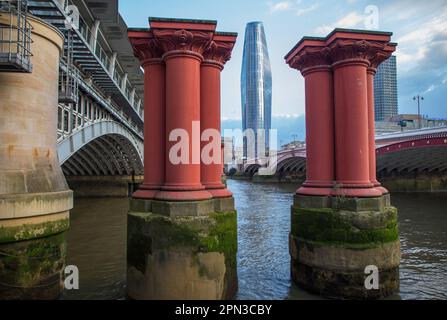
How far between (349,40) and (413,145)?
30.9 m

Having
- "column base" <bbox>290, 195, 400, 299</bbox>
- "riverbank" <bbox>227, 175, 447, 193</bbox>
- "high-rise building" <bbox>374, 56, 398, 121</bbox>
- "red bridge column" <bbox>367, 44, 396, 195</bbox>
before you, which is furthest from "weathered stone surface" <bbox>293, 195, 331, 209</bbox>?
"high-rise building" <bbox>374, 56, 398, 121</bbox>

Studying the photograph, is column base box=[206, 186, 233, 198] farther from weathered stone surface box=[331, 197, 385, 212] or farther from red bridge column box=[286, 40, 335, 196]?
weathered stone surface box=[331, 197, 385, 212]

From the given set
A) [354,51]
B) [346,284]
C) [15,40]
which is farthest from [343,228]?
[15,40]

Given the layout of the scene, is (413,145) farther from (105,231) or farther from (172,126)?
(172,126)

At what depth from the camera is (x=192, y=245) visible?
19.1 ft

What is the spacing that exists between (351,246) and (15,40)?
7.68 meters

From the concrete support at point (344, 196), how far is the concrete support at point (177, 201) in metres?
1.87

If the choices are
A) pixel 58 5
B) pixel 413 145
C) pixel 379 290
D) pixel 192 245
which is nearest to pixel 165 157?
pixel 192 245

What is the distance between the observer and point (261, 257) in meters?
11.3

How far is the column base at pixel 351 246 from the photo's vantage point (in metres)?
6.77

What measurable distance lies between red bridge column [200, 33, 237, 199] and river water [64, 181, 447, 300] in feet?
9.00

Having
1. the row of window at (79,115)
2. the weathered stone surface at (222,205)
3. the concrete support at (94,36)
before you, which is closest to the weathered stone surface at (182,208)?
the weathered stone surface at (222,205)

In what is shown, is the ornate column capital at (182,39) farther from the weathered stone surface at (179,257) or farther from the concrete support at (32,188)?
the weathered stone surface at (179,257)

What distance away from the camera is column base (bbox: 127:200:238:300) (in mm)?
5816
